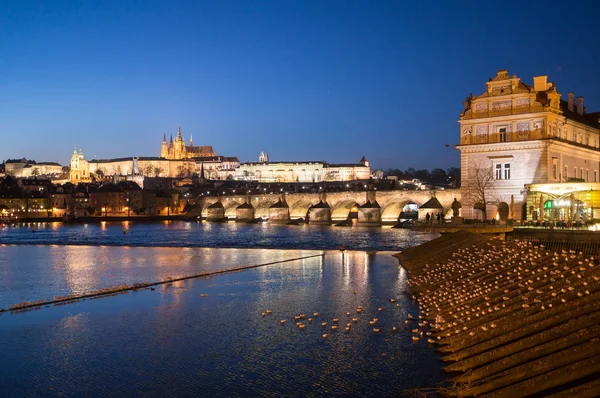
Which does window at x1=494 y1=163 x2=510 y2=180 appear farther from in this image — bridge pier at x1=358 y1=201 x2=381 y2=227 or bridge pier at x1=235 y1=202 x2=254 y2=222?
bridge pier at x1=235 y1=202 x2=254 y2=222

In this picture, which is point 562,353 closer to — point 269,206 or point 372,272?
point 372,272

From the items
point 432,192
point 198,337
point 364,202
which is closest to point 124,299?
point 198,337

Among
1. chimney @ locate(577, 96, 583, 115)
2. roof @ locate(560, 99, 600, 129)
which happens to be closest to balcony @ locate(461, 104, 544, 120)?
roof @ locate(560, 99, 600, 129)

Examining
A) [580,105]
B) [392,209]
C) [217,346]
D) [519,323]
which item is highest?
[580,105]

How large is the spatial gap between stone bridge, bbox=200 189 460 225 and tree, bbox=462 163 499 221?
28129mm

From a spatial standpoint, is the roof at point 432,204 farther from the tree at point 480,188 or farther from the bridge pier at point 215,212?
the bridge pier at point 215,212

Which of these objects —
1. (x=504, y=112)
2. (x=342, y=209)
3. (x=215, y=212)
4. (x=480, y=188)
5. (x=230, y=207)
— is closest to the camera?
(x=504, y=112)

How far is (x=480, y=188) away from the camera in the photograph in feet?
116

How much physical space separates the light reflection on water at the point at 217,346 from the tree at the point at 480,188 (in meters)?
15.5

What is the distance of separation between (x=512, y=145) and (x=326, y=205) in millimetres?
52468

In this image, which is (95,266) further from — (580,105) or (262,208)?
(262,208)

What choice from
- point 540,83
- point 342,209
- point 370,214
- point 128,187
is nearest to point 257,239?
point 540,83

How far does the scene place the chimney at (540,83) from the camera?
36406 millimetres

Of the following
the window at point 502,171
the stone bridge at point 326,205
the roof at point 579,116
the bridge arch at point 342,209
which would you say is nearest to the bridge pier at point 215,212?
the stone bridge at point 326,205
